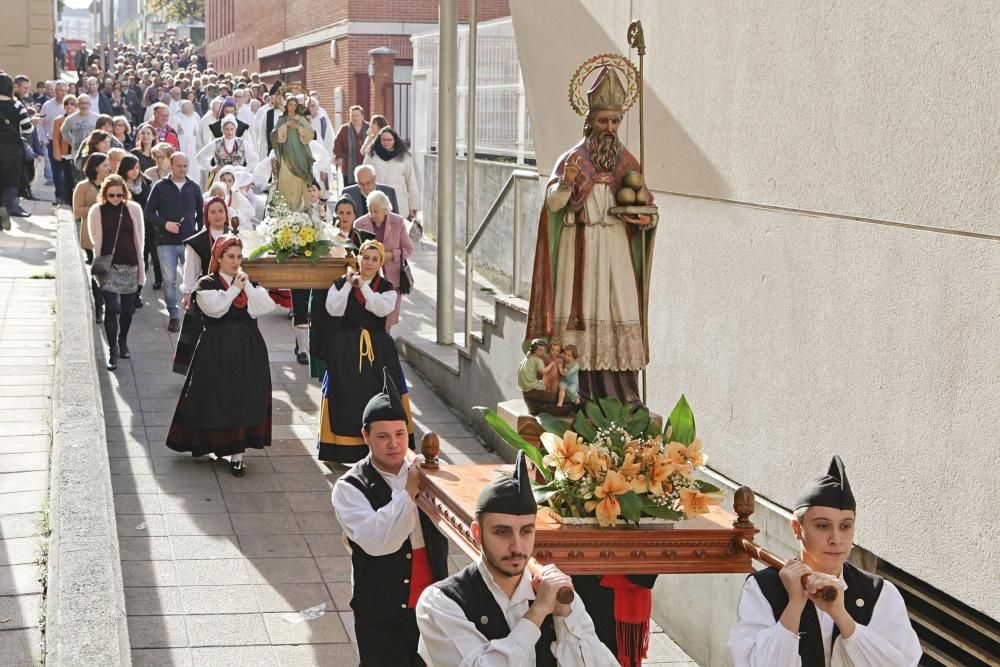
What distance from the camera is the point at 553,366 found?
6793mm

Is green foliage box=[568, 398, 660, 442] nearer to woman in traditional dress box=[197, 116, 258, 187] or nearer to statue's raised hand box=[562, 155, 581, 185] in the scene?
statue's raised hand box=[562, 155, 581, 185]

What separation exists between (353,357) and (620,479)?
5.85 meters

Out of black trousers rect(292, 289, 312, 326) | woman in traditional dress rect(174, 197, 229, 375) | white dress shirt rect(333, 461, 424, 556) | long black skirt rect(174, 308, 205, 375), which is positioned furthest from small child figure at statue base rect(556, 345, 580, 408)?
black trousers rect(292, 289, 312, 326)

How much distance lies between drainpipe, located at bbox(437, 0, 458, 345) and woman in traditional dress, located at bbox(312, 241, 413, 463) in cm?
360

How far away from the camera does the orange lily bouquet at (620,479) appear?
5504mm

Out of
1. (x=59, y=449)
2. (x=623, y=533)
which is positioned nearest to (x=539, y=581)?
(x=623, y=533)

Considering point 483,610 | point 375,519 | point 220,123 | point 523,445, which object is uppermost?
point 220,123

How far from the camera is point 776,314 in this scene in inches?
309

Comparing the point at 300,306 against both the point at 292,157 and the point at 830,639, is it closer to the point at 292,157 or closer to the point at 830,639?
the point at 292,157

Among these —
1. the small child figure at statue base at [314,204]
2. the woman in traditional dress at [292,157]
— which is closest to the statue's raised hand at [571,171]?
the small child figure at statue base at [314,204]

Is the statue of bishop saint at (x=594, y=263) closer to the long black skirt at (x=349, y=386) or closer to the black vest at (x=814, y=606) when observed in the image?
the black vest at (x=814, y=606)

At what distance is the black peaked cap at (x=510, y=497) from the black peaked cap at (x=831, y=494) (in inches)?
37.3

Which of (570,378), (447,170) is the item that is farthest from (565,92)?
(570,378)

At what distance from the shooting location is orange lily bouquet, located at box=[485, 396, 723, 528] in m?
5.50
